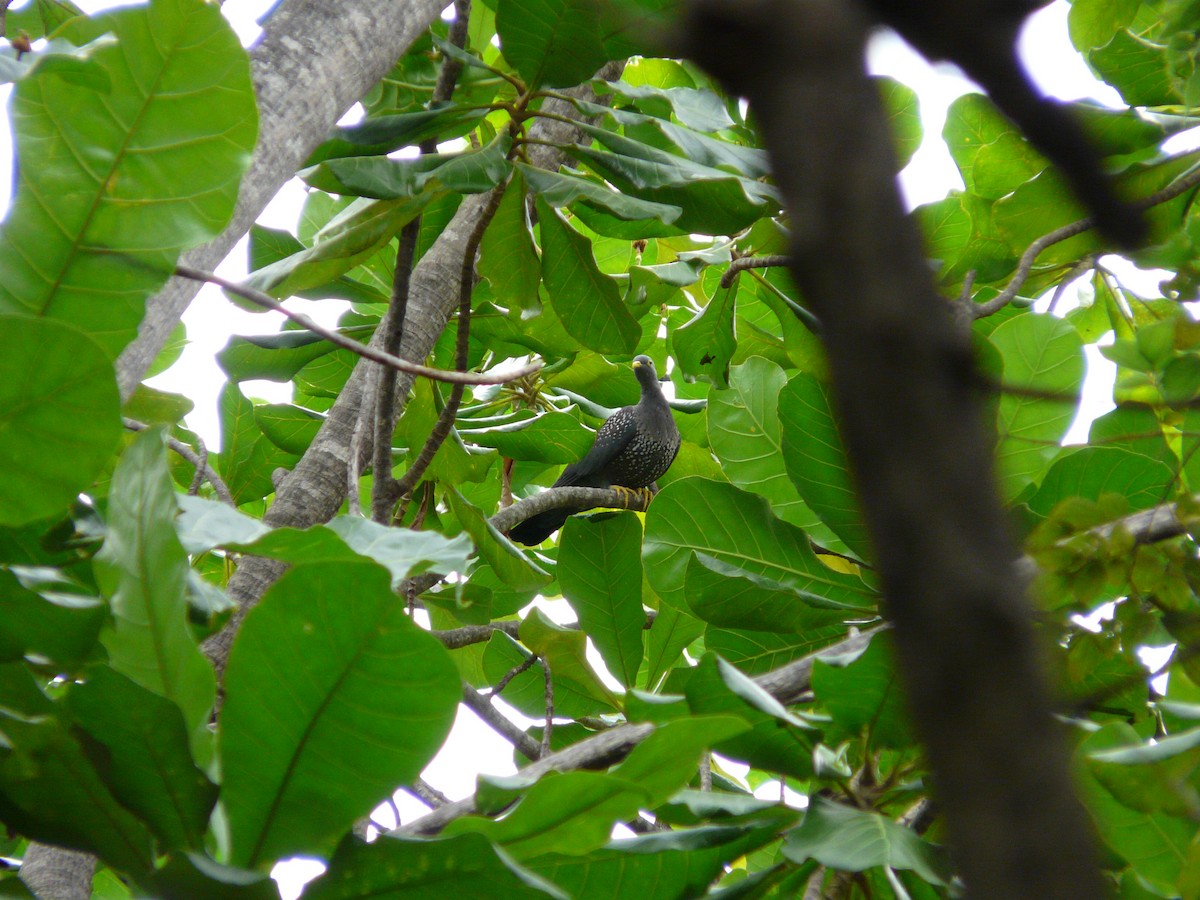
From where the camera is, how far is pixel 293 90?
147 centimetres

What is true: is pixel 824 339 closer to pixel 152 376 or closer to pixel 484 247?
pixel 484 247

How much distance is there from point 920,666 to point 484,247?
1.76 metres

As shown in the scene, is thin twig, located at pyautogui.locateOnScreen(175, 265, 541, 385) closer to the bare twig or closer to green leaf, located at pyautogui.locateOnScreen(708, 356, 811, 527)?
green leaf, located at pyautogui.locateOnScreen(708, 356, 811, 527)

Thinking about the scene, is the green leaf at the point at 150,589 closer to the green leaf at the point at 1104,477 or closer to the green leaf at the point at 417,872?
the green leaf at the point at 417,872

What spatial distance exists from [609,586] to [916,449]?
1.90 metres

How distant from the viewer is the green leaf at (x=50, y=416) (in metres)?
1.00

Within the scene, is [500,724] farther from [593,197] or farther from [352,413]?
[593,197]

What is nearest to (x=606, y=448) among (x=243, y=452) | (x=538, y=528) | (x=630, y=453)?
(x=630, y=453)

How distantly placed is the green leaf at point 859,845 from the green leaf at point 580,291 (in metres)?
1.04

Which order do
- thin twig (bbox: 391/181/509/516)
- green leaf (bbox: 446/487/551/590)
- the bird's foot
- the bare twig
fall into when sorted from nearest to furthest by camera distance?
thin twig (bbox: 391/181/509/516) < green leaf (bbox: 446/487/551/590) < the bare twig < the bird's foot

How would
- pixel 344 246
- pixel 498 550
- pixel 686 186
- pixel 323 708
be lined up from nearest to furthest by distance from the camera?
pixel 323 708, pixel 686 186, pixel 344 246, pixel 498 550

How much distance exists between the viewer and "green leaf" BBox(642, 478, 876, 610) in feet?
5.91

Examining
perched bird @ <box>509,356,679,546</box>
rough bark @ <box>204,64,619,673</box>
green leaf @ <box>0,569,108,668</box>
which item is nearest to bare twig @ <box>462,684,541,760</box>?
rough bark @ <box>204,64,619,673</box>

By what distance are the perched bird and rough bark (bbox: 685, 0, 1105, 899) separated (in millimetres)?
4808
